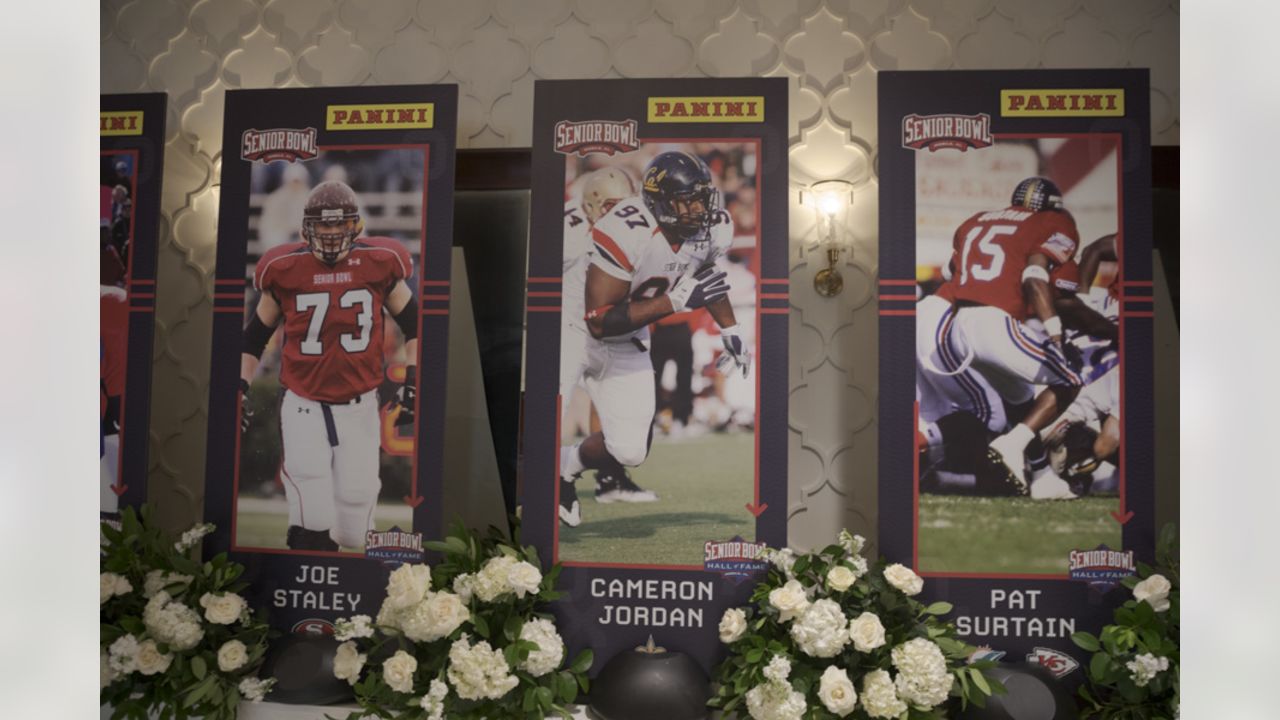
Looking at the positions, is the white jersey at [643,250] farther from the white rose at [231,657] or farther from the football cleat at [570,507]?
the white rose at [231,657]

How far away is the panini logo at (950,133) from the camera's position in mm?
2793

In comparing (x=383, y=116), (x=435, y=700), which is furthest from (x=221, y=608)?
(x=383, y=116)

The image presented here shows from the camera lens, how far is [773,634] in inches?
102

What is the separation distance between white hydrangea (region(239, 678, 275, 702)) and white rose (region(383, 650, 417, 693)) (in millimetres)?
464

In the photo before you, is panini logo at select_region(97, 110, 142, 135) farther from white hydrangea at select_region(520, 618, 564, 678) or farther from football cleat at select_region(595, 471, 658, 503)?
white hydrangea at select_region(520, 618, 564, 678)

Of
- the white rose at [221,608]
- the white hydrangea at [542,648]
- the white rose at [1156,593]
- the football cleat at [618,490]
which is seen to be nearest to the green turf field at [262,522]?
the white rose at [221,608]

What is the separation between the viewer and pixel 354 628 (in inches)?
102

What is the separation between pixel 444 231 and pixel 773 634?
1.87 metres

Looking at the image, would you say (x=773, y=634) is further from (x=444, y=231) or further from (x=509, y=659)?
(x=444, y=231)

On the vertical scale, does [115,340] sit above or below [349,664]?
above

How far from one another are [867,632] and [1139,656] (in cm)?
86

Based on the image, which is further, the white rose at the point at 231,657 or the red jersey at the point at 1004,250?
the red jersey at the point at 1004,250

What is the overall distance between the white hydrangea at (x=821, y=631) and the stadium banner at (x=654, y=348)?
294mm

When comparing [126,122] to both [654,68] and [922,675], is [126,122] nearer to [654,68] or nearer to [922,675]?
[654,68]
